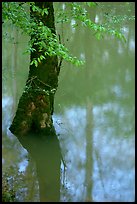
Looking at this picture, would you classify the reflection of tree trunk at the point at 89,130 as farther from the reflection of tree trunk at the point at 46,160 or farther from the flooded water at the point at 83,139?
the reflection of tree trunk at the point at 46,160

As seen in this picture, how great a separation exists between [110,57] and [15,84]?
555 centimetres

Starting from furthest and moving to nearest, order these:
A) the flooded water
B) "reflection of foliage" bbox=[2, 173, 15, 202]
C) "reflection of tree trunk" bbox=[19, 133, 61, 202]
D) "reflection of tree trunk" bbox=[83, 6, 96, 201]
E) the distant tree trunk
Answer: the distant tree trunk
"reflection of tree trunk" bbox=[83, 6, 96, 201]
the flooded water
"reflection of tree trunk" bbox=[19, 133, 61, 202]
"reflection of foliage" bbox=[2, 173, 15, 202]

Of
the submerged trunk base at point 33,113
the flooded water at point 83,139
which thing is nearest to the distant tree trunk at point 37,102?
the submerged trunk base at point 33,113

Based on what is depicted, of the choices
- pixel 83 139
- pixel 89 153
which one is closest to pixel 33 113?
pixel 83 139

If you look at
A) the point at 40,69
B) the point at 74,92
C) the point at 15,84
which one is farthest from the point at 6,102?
the point at 40,69

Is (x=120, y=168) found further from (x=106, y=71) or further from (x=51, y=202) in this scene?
(x=106, y=71)

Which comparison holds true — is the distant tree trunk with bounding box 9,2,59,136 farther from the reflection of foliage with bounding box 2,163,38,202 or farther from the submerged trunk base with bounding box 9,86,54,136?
the reflection of foliage with bounding box 2,163,38,202

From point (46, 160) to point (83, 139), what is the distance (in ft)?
4.95

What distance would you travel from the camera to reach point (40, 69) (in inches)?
338

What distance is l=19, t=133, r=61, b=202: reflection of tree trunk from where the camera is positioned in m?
6.55

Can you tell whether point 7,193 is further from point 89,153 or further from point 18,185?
point 89,153

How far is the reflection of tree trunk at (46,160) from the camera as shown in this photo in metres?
6.55

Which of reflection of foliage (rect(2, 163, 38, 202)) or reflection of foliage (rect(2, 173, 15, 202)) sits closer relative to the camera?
reflection of foliage (rect(2, 173, 15, 202))

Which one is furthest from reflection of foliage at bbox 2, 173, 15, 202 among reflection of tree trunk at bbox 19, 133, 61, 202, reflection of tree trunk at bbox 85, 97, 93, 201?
reflection of tree trunk at bbox 85, 97, 93, 201
